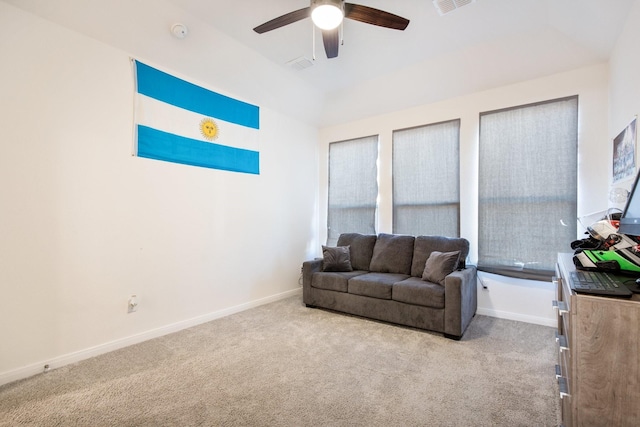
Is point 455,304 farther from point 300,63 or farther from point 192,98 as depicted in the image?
point 192,98

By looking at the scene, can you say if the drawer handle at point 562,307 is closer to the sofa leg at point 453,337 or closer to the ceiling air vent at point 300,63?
the sofa leg at point 453,337

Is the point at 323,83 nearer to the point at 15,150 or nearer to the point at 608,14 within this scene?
the point at 608,14

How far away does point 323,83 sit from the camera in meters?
4.14

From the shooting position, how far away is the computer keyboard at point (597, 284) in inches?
44.0

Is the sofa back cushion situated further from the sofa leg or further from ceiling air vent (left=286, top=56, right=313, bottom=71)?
ceiling air vent (left=286, top=56, right=313, bottom=71)

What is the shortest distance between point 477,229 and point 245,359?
9.87ft

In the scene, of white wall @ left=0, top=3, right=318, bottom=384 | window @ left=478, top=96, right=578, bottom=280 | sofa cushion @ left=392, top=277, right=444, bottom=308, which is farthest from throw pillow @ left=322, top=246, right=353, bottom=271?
window @ left=478, top=96, right=578, bottom=280

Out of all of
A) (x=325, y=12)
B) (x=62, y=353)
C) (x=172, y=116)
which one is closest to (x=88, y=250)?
(x=62, y=353)

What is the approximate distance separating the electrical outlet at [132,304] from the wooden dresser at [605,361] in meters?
3.19

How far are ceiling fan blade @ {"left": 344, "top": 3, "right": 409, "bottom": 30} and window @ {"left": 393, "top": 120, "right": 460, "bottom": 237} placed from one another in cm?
202

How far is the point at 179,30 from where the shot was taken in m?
2.75

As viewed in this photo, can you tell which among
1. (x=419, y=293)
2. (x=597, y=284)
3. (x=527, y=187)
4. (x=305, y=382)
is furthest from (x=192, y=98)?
(x=527, y=187)

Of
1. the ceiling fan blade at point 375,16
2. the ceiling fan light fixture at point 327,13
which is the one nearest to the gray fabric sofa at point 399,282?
the ceiling fan blade at point 375,16

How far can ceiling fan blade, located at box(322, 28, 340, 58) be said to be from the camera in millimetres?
2288
